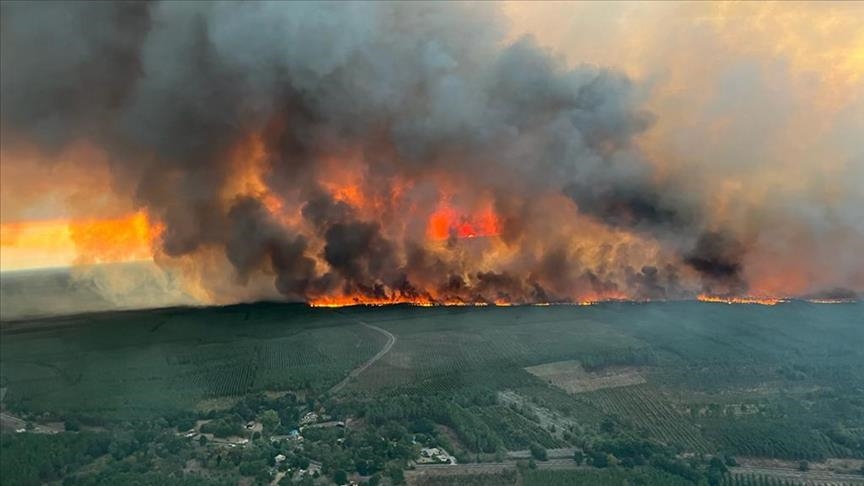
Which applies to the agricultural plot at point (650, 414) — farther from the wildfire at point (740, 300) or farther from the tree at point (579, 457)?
the wildfire at point (740, 300)

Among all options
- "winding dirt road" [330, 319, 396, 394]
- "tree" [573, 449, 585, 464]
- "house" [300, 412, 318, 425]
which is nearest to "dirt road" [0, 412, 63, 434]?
"house" [300, 412, 318, 425]

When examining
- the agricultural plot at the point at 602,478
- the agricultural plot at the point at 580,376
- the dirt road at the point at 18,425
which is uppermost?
the agricultural plot at the point at 580,376

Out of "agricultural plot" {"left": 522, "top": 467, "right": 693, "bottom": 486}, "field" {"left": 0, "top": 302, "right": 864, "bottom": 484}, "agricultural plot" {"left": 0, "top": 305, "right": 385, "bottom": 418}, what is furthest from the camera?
"agricultural plot" {"left": 0, "top": 305, "right": 385, "bottom": 418}

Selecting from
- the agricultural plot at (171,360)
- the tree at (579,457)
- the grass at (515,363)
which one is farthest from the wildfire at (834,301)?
the agricultural plot at (171,360)

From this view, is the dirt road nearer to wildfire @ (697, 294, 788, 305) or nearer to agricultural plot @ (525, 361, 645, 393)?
agricultural plot @ (525, 361, 645, 393)

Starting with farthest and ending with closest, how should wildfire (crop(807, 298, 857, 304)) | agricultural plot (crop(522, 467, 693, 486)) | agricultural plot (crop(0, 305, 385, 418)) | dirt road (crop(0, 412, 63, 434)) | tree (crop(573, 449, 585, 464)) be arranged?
wildfire (crop(807, 298, 857, 304)) < agricultural plot (crop(0, 305, 385, 418)) < dirt road (crop(0, 412, 63, 434)) < tree (crop(573, 449, 585, 464)) < agricultural plot (crop(522, 467, 693, 486))

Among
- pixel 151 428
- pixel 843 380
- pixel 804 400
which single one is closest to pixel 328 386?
pixel 151 428
